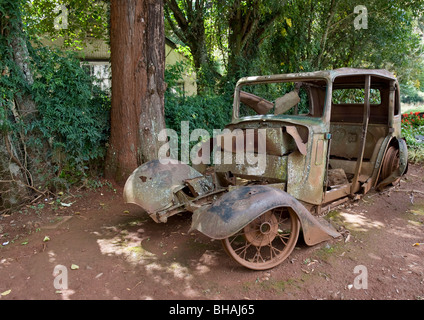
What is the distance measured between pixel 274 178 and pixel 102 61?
1267cm

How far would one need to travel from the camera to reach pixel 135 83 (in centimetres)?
545

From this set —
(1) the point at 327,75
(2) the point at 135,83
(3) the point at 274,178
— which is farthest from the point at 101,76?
(1) the point at 327,75

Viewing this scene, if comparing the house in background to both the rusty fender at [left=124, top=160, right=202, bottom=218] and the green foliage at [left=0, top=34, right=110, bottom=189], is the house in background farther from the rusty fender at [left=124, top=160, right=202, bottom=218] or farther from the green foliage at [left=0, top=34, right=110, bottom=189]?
the rusty fender at [left=124, top=160, right=202, bottom=218]

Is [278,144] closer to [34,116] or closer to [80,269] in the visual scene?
[80,269]

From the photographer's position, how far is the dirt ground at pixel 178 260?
2900 millimetres

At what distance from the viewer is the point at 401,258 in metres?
3.45

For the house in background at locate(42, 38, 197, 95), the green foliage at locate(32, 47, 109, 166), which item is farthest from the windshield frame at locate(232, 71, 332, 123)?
Result: the green foliage at locate(32, 47, 109, 166)

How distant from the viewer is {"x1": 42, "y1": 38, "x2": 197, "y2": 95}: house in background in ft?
19.3

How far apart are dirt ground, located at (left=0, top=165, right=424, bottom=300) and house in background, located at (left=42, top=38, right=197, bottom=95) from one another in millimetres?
2554

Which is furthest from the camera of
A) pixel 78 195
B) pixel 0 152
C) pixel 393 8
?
pixel 393 8

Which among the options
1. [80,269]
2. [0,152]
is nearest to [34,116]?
[0,152]

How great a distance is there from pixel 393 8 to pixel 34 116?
11057mm

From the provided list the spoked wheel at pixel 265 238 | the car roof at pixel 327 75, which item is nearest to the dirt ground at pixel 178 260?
the spoked wheel at pixel 265 238

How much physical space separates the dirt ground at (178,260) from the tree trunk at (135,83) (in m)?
1.17
